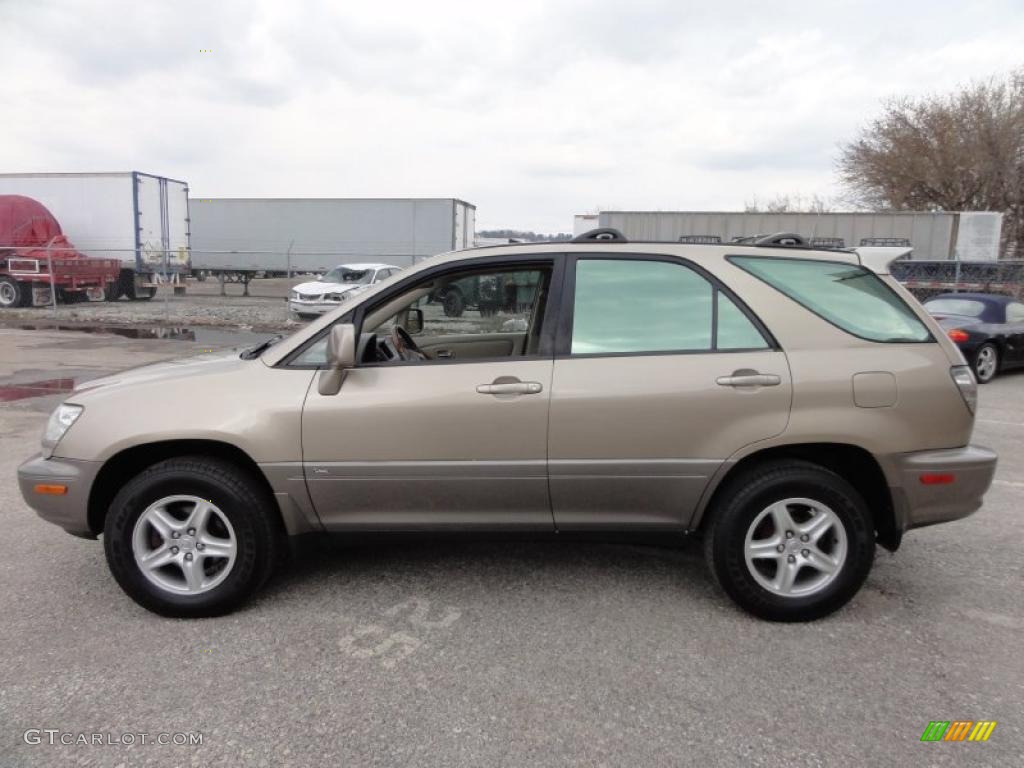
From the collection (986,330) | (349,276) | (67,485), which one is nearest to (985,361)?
(986,330)

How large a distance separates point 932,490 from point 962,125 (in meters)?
31.2

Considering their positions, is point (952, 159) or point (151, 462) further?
point (952, 159)

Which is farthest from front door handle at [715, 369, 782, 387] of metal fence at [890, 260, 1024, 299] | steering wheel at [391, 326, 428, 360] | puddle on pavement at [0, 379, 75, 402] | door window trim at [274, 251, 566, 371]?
Answer: metal fence at [890, 260, 1024, 299]

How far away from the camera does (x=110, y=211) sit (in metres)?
21.9

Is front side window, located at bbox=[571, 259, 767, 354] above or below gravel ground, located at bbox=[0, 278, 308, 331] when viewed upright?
above

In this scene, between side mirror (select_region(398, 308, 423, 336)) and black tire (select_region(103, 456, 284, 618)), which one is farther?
side mirror (select_region(398, 308, 423, 336))

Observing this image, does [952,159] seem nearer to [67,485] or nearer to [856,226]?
[856,226]

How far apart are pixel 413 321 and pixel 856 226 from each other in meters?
21.7

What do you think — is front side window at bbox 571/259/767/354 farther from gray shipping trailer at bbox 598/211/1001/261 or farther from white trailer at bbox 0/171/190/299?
white trailer at bbox 0/171/190/299

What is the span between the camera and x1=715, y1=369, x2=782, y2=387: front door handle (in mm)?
3135

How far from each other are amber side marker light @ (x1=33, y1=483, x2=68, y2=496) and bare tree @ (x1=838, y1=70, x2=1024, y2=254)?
31.7 meters

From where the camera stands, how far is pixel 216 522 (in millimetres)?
3270

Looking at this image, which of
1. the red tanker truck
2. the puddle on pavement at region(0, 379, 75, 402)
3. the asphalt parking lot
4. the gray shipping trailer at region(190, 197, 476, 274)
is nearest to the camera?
the asphalt parking lot

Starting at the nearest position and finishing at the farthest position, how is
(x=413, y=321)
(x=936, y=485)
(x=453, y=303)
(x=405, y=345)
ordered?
(x=936, y=485) → (x=405, y=345) → (x=413, y=321) → (x=453, y=303)
